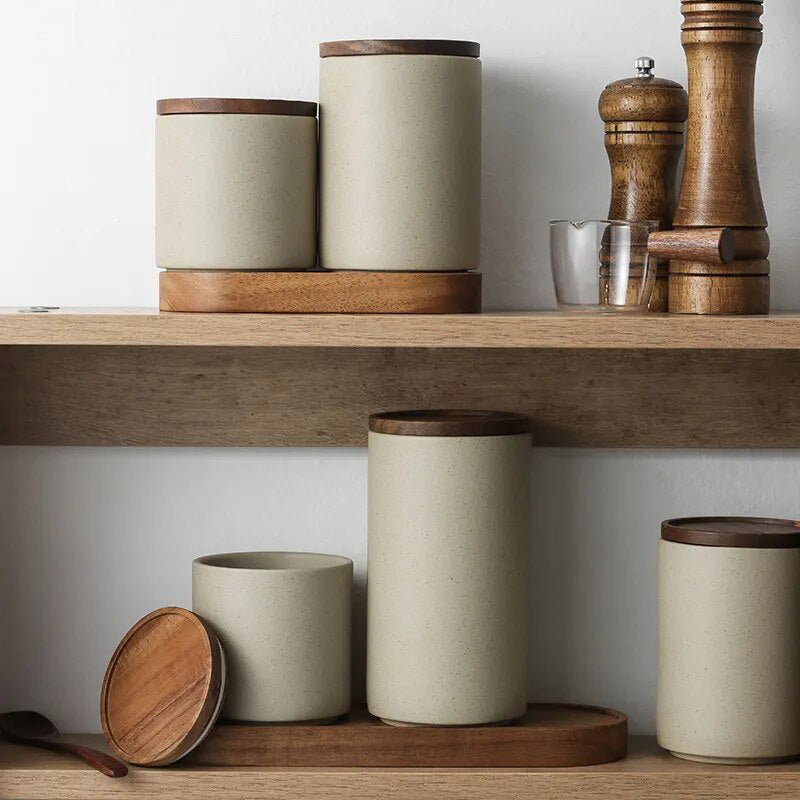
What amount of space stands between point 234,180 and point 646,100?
285 millimetres

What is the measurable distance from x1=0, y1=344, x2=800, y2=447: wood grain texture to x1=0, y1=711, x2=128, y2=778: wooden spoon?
0.20 meters

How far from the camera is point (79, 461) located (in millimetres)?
1005

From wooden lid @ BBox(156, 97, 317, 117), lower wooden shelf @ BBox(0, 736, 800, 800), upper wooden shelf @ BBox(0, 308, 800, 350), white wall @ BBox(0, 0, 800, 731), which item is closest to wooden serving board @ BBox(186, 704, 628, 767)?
lower wooden shelf @ BBox(0, 736, 800, 800)

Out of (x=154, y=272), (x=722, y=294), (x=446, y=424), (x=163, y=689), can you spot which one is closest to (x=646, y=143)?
(x=722, y=294)

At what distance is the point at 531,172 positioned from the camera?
99cm

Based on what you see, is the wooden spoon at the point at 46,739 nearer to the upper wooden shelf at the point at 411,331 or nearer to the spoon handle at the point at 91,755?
the spoon handle at the point at 91,755

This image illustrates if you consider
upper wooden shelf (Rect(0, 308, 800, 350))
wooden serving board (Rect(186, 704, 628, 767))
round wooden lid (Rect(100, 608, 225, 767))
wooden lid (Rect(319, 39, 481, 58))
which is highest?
wooden lid (Rect(319, 39, 481, 58))

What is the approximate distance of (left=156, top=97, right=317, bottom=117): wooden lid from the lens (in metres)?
0.85

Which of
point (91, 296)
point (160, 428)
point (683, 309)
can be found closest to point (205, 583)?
point (160, 428)

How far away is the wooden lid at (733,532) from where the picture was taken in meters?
0.87

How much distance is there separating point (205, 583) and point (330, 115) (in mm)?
323

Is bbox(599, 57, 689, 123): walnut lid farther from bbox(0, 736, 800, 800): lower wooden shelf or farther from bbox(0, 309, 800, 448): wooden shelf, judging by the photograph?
bbox(0, 736, 800, 800): lower wooden shelf

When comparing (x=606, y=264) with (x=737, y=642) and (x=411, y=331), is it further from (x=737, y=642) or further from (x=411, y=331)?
(x=737, y=642)

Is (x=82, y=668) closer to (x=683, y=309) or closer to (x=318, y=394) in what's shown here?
(x=318, y=394)
